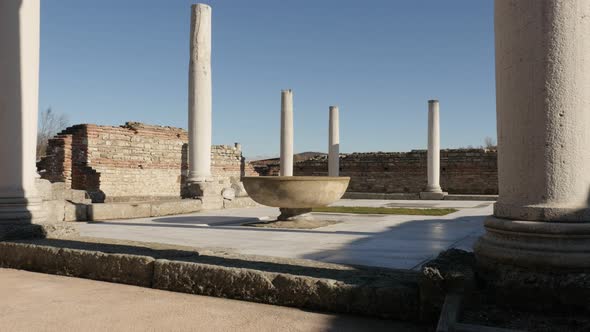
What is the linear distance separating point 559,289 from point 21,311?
3.18 m

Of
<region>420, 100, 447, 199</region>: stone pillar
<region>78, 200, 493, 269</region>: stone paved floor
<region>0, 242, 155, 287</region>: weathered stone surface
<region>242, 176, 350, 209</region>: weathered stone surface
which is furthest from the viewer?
<region>420, 100, 447, 199</region>: stone pillar

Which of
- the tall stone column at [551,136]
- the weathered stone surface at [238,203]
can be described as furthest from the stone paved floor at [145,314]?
the weathered stone surface at [238,203]

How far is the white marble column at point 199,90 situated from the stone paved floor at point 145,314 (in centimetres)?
809

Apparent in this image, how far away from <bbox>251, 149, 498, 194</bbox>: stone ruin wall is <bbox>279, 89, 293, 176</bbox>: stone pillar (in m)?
7.30

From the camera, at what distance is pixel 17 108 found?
5.44m

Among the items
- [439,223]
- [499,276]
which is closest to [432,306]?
[499,276]

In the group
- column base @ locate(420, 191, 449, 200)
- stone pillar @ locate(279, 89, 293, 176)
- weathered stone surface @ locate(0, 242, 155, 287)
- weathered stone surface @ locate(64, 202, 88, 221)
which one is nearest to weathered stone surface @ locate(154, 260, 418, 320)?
weathered stone surface @ locate(0, 242, 155, 287)

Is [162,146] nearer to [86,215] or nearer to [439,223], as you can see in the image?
[86,215]

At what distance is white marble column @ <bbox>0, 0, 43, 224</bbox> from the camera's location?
5328 mm

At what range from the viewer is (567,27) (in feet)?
9.11

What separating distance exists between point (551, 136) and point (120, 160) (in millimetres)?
16266

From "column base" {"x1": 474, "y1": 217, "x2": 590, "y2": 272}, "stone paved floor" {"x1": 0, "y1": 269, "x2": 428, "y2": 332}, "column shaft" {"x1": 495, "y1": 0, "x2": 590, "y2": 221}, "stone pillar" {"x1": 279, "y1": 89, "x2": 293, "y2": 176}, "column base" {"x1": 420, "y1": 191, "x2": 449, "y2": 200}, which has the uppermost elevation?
"stone pillar" {"x1": 279, "y1": 89, "x2": 293, "y2": 176}

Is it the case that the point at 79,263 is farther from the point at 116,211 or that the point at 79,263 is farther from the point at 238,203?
the point at 238,203

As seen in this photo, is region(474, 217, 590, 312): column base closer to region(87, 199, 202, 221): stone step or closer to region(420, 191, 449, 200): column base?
region(87, 199, 202, 221): stone step
